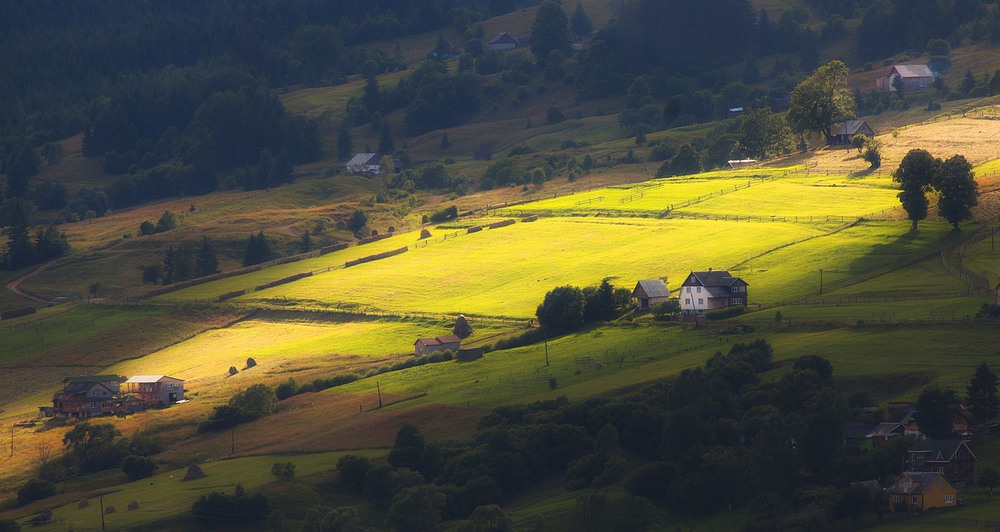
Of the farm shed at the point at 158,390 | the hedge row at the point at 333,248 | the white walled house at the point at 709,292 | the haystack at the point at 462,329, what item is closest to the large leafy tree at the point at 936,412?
the white walled house at the point at 709,292

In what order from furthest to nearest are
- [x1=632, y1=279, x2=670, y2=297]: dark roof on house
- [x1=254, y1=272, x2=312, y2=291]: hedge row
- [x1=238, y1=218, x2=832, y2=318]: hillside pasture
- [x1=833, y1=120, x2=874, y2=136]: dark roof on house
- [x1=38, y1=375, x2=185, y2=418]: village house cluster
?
[x1=833, y1=120, x2=874, y2=136]: dark roof on house
[x1=254, y1=272, x2=312, y2=291]: hedge row
[x1=238, y1=218, x2=832, y2=318]: hillside pasture
[x1=38, y1=375, x2=185, y2=418]: village house cluster
[x1=632, y1=279, x2=670, y2=297]: dark roof on house

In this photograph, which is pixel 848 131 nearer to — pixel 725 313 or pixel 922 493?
pixel 725 313

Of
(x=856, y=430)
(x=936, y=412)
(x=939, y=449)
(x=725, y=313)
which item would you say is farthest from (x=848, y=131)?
(x=939, y=449)

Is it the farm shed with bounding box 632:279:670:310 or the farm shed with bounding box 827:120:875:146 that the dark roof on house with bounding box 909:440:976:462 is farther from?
the farm shed with bounding box 827:120:875:146

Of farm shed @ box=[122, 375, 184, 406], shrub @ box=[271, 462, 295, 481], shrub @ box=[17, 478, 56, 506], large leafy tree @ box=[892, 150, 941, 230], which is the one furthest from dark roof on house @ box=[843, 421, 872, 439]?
farm shed @ box=[122, 375, 184, 406]

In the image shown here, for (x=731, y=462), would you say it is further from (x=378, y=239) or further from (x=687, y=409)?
(x=378, y=239)

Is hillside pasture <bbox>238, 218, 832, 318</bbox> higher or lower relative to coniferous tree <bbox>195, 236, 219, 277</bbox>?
lower

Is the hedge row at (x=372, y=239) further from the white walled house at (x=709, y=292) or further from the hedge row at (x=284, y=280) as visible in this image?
the white walled house at (x=709, y=292)
